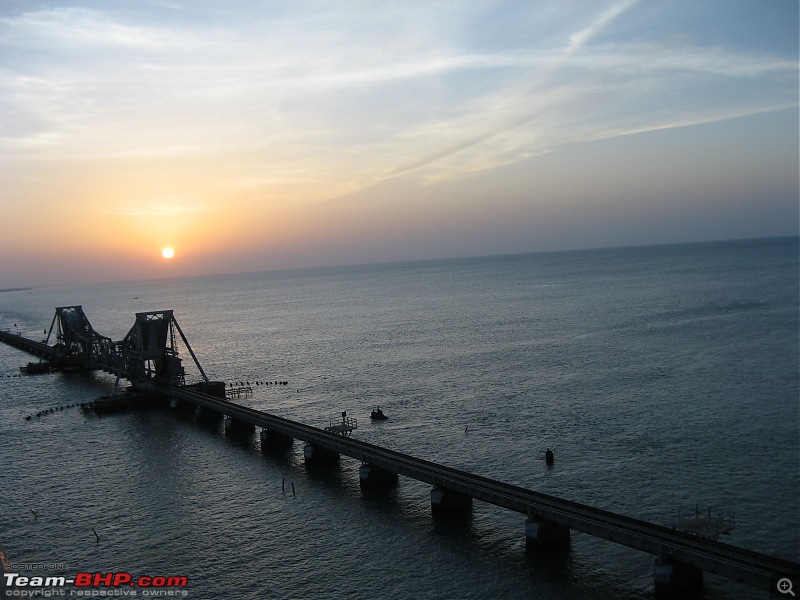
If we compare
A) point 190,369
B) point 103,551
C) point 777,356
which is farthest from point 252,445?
point 777,356

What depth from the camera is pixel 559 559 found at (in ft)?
128

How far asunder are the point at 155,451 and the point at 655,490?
49395mm

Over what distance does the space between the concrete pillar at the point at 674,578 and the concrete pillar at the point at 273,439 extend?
41888 millimetres

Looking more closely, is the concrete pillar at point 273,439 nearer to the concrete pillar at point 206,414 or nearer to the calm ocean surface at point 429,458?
the calm ocean surface at point 429,458

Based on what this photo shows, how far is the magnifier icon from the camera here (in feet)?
98.5

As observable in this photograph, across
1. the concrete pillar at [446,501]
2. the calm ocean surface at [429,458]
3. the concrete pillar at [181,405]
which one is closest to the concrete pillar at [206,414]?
the calm ocean surface at [429,458]

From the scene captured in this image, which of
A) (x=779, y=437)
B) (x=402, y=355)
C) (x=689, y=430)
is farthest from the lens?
(x=402, y=355)

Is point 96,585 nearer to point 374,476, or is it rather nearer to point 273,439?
point 374,476

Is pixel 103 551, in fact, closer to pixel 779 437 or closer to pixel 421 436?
pixel 421 436

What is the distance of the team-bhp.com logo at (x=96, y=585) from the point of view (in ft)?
127

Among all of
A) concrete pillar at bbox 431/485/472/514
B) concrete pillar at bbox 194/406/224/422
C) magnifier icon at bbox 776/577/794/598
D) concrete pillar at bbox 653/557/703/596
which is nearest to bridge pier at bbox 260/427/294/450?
concrete pillar at bbox 194/406/224/422

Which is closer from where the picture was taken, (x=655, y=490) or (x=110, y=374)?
(x=655, y=490)

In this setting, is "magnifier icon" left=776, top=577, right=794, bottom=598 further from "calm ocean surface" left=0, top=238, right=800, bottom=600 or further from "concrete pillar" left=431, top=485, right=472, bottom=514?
"concrete pillar" left=431, top=485, right=472, bottom=514

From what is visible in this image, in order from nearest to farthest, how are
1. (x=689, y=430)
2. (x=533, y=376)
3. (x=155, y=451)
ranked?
(x=689, y=430) < (x=155, y=451) < (x=533, y=376)
